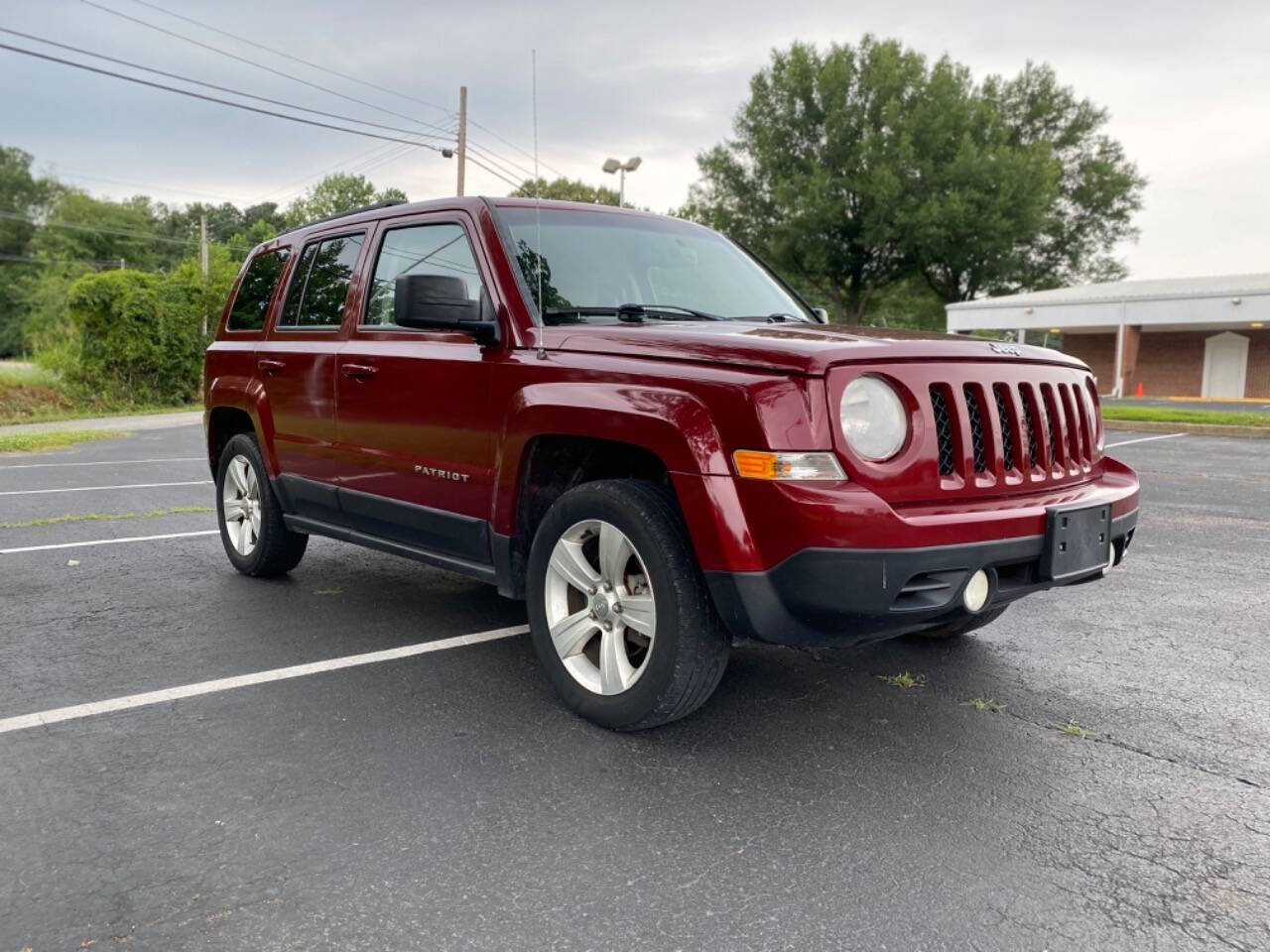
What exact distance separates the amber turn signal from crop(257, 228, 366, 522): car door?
8.37ft

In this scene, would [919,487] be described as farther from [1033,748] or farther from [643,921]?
[643,921]

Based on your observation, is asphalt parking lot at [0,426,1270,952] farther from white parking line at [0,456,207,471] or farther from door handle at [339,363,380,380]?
white parking line at [0,456,207,471]

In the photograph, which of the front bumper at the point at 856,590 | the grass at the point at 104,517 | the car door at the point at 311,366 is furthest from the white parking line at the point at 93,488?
the front bumper at the point at 856,590

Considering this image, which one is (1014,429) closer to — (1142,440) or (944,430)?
(944,430)

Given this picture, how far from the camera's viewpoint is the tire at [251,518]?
17.8ft

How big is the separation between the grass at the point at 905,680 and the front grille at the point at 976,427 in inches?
44.0

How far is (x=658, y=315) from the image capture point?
392 centimetres

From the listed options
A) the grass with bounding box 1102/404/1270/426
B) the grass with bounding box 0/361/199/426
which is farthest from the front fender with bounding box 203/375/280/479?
the grass with bounding box 1102/404/1270/426

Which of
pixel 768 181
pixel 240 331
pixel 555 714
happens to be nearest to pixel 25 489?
pixel 240 331

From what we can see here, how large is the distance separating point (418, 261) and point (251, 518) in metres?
2.19

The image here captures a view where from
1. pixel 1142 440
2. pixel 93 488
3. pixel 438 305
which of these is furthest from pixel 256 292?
pixel 1142 440

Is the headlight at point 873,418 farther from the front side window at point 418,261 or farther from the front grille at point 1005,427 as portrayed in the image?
the front side window at point 418,261

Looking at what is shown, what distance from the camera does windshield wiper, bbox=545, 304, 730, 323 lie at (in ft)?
Result: 12.4

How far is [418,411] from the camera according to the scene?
13.7 feet
